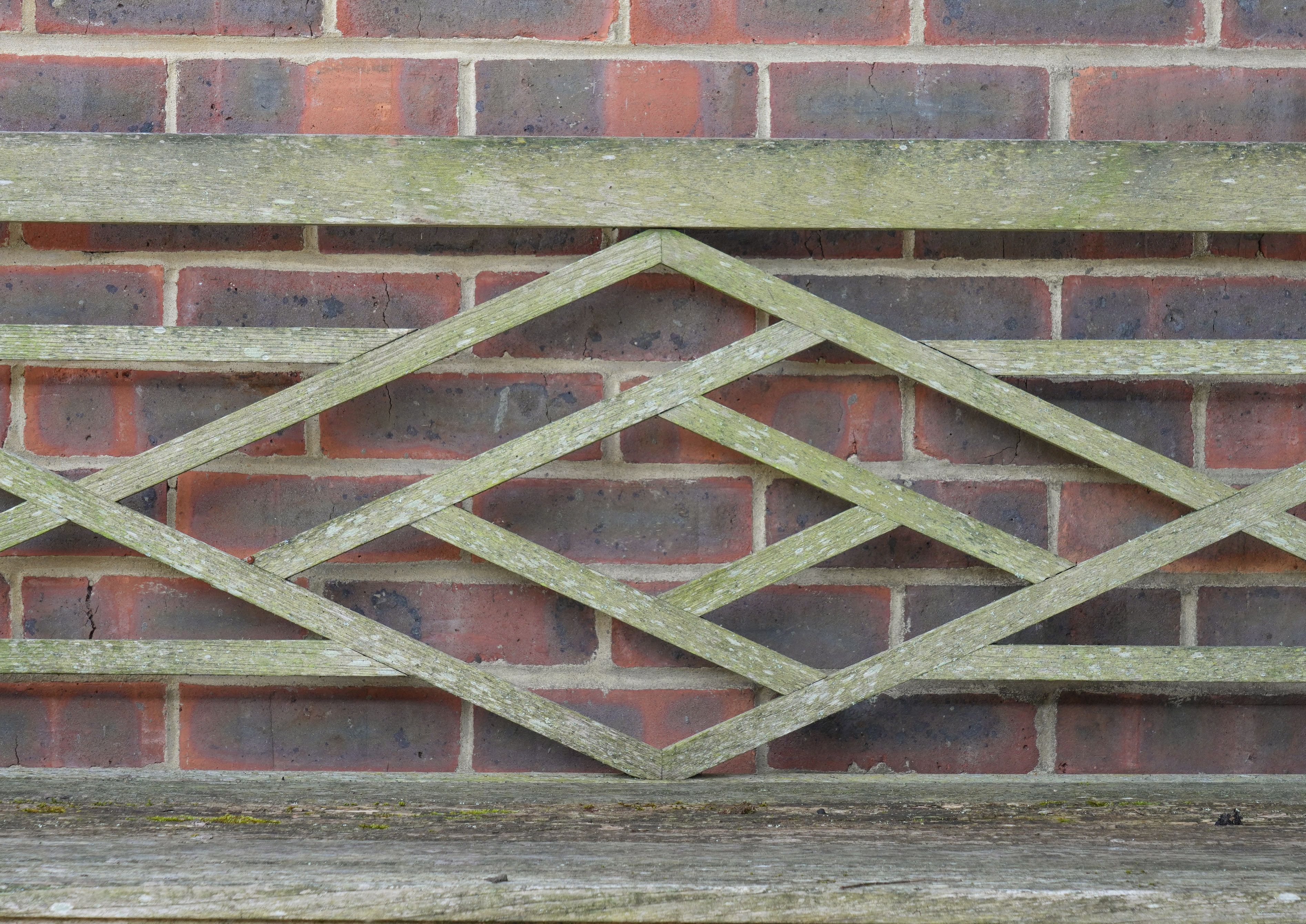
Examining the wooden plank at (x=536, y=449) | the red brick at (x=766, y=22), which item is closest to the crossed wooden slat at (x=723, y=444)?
the wooden plank at (x=536, y=449)

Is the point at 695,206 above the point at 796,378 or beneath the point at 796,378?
above

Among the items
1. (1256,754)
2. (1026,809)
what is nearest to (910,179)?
(1026,809)

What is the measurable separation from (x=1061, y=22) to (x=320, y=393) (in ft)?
2.65

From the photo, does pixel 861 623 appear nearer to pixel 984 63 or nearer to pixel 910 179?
pixel 910 179

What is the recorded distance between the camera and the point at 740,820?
78cm

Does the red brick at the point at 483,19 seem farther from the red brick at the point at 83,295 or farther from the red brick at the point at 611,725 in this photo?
the red brick at the point at 611,725

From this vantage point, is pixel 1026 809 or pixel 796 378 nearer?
pixel 1026 809

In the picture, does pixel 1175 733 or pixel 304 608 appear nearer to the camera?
pixel 304 608

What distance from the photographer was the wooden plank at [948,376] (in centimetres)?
85

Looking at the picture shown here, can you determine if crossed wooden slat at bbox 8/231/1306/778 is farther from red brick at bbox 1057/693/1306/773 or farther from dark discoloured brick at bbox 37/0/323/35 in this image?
dark discoloured brick at bbox 37/0/323/35

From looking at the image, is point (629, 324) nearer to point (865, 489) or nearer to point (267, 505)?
point (865, 489)

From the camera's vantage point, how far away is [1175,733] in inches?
37.8

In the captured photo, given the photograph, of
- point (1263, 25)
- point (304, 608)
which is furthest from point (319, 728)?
point (1263, 25)

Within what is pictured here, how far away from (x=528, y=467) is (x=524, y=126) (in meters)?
0.35
